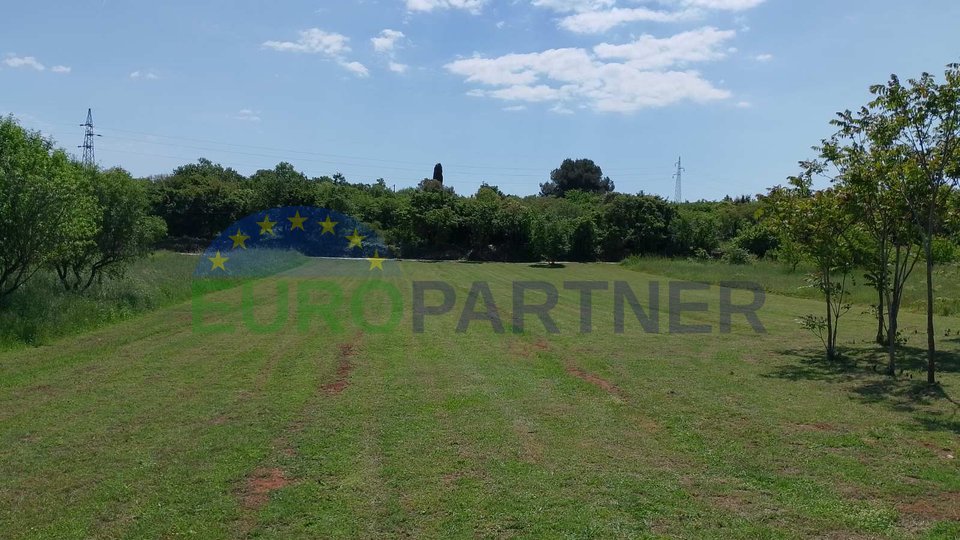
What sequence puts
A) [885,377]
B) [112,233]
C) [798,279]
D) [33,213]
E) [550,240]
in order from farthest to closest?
[550,240]
[798,279]
[112,233]
[33,213]
[885,377]

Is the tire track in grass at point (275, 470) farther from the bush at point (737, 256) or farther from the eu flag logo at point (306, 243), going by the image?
the bush at point (737, 256)

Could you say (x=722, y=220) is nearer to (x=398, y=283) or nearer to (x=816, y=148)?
(x=398, y=283)

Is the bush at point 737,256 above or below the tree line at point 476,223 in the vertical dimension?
below

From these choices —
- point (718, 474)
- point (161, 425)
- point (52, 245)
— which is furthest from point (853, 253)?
point (52, 245)

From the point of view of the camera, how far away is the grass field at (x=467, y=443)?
4684 millimetres

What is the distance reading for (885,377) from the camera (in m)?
10.3

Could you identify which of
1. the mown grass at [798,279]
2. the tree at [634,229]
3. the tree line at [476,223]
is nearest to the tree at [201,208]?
the tree line at [476,223]

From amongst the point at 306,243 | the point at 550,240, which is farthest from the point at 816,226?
the point at 306,243

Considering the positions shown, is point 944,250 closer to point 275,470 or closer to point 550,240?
point 275,470

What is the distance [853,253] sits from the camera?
12.2 m

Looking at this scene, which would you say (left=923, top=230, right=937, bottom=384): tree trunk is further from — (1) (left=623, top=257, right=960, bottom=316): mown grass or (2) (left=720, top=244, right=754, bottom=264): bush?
(2) (left=720, top=244, right=754, bottom=264): bush

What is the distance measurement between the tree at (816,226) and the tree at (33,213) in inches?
563

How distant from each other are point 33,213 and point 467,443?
1172cm

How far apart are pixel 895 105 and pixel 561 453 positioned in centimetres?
704
